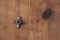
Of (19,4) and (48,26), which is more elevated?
(19,4)

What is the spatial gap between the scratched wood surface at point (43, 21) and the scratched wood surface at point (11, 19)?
37 mm

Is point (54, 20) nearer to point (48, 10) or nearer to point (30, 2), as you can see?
point (48, 10)

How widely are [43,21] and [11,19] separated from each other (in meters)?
0.19

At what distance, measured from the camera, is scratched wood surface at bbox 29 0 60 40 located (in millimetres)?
989

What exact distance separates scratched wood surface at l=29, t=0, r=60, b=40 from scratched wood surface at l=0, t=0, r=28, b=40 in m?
0.04

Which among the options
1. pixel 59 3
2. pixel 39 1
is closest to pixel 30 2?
pixel 39 1

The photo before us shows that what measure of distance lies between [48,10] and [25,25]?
0.16 meters

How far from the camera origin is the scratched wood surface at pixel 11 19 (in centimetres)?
103

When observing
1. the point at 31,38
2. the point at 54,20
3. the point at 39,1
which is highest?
the point at 39,1

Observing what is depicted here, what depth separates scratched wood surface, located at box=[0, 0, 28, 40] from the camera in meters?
1.03

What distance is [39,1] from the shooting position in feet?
3.32

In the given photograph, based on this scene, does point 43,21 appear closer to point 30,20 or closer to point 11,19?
point 30,20

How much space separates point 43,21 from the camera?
1.01 m

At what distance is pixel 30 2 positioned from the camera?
102 cm
